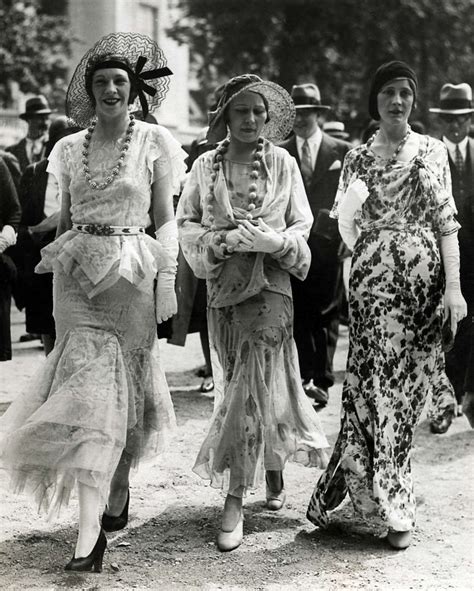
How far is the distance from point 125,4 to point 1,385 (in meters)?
16.1

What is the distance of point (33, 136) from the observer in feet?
33.9

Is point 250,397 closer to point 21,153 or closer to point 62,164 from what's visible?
point 62,164

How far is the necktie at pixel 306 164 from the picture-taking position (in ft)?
23.6

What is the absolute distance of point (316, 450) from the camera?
4633 millimetres

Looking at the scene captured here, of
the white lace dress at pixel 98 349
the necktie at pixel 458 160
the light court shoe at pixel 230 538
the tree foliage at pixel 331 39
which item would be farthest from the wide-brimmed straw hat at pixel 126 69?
the tree foliage at pixel 331 39

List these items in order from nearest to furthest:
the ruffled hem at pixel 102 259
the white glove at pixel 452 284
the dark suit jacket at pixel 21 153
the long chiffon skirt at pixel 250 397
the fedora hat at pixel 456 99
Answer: the ruffled hem at pixel 102 259, the white glove at pixel 452 284, the long chiffon skirt at pixel 250 397, the fedora hat at pixel 456 99, the dark suit jacket at pixel 21 153

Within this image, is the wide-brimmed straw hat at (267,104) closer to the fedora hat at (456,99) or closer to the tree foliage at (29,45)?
the fedora hat at (456,99)

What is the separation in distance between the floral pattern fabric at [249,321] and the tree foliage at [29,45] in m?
15.4

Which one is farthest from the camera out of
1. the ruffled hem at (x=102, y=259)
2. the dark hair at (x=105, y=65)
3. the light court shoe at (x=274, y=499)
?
the light court shoe at (x=274, y=499)

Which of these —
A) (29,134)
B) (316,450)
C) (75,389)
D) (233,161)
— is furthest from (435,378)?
(29,134)

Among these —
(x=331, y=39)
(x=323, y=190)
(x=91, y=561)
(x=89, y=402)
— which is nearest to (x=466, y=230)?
(x=323, y=190)

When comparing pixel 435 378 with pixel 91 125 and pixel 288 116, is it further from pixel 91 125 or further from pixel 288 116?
pixel 91 125

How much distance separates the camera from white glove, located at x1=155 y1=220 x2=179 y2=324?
14.0 feet

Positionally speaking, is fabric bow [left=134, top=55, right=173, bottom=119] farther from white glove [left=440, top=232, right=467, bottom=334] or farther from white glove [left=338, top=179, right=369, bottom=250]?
white glove [left=440, top=232, right=467, bottom=334]
